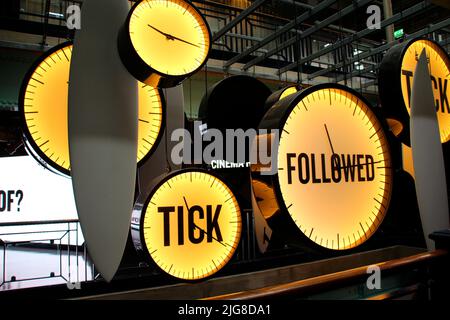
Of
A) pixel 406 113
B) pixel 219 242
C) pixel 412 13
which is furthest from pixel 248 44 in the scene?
pixel 219 242

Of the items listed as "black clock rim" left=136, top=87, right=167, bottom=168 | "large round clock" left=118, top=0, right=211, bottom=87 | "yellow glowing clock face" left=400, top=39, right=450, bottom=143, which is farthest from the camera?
"yellow glowing clock face" left=400, top=39, right=450, bottom=143

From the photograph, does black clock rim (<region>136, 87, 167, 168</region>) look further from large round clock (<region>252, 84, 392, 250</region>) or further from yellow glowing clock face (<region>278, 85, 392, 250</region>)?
yellow glowing clock face (<region>278, 85, 392, 250</region>)

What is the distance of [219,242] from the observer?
1.38 meters

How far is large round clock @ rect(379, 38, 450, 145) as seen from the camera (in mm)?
1606

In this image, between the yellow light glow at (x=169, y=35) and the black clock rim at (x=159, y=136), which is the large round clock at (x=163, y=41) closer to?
the yellow light glow at (x=169, y=35)

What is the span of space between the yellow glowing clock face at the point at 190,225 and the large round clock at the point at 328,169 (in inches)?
11.1

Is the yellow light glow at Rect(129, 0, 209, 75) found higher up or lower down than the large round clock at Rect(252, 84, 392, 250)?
higher up

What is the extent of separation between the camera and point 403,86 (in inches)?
63.4

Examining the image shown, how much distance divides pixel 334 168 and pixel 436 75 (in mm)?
1040

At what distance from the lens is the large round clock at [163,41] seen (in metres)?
1.23

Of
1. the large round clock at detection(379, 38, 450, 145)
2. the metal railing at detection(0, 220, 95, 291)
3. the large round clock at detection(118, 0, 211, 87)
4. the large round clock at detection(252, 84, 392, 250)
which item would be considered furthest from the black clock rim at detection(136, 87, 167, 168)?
the metal railing at detection(0, 220, 95, 291)

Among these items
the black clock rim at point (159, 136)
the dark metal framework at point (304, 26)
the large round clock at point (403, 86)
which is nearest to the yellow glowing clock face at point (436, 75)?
the large round clock at point (403, 86)

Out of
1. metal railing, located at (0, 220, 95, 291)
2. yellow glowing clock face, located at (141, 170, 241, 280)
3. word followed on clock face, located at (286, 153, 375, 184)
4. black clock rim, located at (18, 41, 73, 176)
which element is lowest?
metal railing, located at (0, 220, 95, 291)

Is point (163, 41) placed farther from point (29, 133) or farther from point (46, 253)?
point (46, 253)
